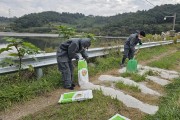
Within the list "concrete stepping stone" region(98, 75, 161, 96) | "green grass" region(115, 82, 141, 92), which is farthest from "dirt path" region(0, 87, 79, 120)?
"concrete stepping stone" region(98, 75, 161, 96)

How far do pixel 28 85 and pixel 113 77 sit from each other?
8.88 feet

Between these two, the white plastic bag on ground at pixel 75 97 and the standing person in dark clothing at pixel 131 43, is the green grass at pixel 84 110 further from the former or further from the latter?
the standing person in dark clothing at pixel 131 43

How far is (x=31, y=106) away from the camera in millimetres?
4594

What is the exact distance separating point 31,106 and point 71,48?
1.71m

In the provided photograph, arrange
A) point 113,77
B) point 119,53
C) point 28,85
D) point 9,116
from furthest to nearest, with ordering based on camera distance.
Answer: point 119,53 → point 113,77 → point 28,85 → point 9,116

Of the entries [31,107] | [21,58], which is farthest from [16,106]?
[21,58]

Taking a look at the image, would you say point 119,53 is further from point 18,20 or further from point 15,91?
point 18,20

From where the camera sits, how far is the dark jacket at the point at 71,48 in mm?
5398

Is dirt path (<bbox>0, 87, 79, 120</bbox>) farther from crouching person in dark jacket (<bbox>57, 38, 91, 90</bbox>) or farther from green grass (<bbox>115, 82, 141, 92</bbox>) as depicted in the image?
green grass (<bbox>115, 82, 141, 92</bbox>)

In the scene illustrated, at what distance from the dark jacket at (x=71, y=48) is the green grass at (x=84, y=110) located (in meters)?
1.36

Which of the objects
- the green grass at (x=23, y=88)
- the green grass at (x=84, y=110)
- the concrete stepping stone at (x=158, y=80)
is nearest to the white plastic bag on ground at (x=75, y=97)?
the green grass at (x=84, y=110)

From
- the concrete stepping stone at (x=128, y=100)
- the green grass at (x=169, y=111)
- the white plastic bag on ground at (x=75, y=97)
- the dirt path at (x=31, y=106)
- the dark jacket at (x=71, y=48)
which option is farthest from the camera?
the dark jacket at (x=71, y=48)

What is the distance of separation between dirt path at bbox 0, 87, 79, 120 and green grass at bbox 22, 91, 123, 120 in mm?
250

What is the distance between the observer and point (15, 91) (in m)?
4.78
